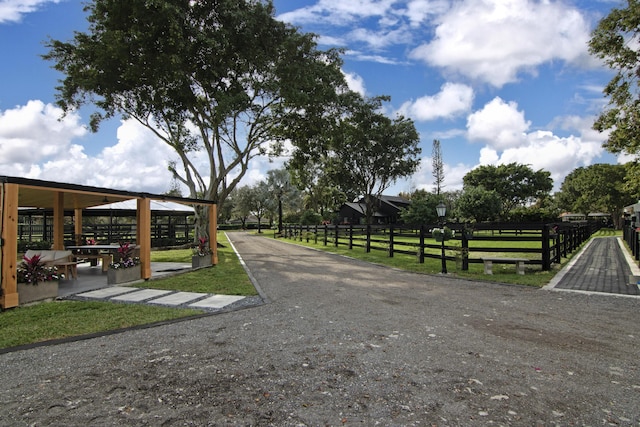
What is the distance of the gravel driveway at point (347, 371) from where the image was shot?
2559mm

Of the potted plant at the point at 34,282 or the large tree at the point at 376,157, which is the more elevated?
the large tree at the point at 376,157

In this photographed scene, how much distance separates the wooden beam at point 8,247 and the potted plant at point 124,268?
→ 84.5 inches

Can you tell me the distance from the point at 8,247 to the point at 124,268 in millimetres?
2589

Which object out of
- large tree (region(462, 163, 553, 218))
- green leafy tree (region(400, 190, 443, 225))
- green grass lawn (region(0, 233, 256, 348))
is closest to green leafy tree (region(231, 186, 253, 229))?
green leafy tree (region(400, 190, 443, 225))

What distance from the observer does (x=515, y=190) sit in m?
54.4

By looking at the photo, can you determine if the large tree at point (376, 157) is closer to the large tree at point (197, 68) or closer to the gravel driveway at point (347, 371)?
the large tree at point (197, 68)

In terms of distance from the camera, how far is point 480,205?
36.2 meters

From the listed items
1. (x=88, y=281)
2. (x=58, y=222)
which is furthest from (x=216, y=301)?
(x=58, y=222)

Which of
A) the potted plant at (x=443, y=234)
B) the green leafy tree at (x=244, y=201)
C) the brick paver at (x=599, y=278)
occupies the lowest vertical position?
the brick paver at (x=599, y=278)

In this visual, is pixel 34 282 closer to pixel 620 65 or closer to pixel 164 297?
pixel 164 297

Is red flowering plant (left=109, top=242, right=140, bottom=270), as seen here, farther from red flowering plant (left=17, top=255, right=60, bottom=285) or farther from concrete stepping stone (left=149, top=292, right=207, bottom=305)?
concrete stepping stone (left=149, top=292, right=207, bottom=305)

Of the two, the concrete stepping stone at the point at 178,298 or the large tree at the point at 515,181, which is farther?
the large tree at the point at 515,181

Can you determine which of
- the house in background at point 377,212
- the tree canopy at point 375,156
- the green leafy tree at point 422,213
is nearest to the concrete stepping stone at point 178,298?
the tree canopy at point 375,156

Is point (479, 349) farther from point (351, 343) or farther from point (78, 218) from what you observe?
point (78, 218)
